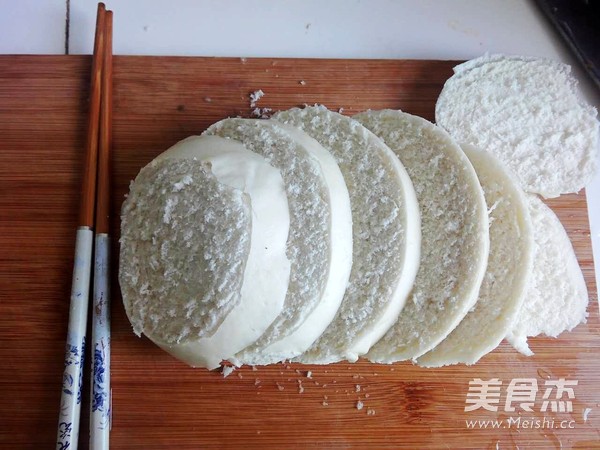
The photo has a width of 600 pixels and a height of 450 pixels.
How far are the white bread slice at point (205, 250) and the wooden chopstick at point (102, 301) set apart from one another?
6.1 inches

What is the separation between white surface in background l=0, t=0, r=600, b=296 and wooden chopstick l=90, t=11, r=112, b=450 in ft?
1.07

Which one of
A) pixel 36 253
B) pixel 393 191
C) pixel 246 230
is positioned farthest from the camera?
pixel 36 253

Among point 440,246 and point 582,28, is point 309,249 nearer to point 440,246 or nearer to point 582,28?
point 440,246

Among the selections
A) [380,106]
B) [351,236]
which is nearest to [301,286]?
[351,236]

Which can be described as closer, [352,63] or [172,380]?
[172,380]

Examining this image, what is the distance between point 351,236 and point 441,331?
1.17 ft

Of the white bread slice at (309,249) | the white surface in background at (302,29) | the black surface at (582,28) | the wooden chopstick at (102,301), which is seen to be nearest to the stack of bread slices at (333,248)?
the white bread slice at (309,249)

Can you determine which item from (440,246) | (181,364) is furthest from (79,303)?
(440,246)

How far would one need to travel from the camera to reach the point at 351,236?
1496mm

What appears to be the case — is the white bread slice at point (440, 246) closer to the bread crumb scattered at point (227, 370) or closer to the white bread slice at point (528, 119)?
the white bread slice at point (528, 119)

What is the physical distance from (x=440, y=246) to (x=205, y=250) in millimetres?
639

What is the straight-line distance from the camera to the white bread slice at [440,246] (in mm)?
1543

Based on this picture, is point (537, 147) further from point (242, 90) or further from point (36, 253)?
point (36, 253)

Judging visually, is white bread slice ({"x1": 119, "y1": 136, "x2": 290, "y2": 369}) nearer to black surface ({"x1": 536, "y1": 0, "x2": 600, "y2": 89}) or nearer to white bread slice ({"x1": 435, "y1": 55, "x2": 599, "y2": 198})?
white bread slice ({"x1": 435, "y1": 55, "x2": 599, "y2": 198})
